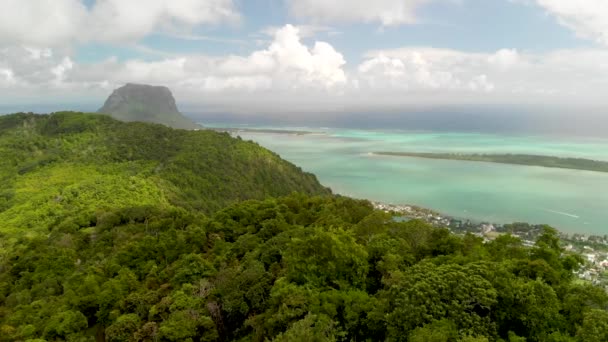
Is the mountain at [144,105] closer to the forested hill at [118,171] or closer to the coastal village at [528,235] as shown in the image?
the forested hill at [118,171]

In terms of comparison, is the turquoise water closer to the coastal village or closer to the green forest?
the coastal village

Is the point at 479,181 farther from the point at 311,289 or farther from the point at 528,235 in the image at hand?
the point at 311,289

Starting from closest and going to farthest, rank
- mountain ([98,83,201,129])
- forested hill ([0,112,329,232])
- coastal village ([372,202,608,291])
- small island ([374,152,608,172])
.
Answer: coastal village ([372,202,608,291]), forested hill ([0,112,329,232]), small island ([374,152,608,172]), mountain ([98,83,201,129])

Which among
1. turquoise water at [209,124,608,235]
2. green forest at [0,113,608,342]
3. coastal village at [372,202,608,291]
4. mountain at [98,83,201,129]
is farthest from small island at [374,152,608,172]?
mountain at [98,83,201,129]

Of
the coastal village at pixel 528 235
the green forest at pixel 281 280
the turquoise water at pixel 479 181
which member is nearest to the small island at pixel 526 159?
the turquoise water at pixel 479 181

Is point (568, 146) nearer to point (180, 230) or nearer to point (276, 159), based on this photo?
point (276, 159)

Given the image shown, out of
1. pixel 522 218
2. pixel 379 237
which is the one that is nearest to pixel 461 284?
pixel 379 237
